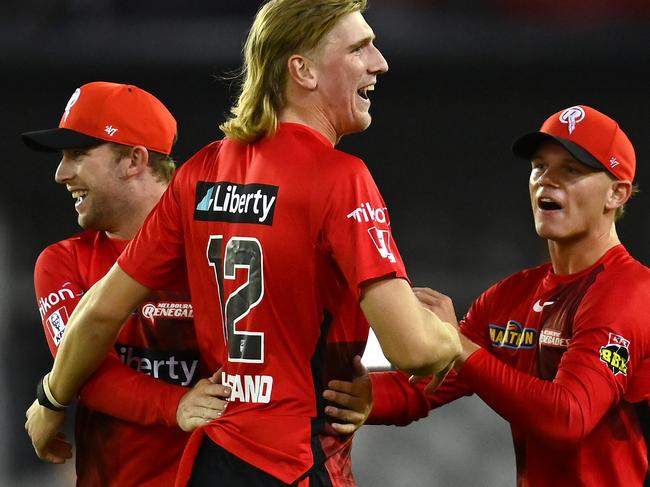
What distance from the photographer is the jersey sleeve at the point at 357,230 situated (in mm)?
1749

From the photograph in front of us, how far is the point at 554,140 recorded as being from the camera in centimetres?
242

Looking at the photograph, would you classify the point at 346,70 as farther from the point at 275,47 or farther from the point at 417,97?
the point at 417,97

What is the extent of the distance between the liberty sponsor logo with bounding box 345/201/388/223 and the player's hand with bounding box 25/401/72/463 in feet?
2.78

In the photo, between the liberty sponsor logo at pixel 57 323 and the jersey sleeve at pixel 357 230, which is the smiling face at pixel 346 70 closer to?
the jersey sleeve at pixel 357 230

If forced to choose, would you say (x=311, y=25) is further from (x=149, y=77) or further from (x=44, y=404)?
(x=149, y=77)

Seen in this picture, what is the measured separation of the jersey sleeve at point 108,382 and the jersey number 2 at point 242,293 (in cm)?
28

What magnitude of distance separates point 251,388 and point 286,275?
0.21 meters

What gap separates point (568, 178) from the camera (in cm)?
243

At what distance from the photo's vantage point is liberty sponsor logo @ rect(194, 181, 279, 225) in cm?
182

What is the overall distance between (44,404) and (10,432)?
7.47ft

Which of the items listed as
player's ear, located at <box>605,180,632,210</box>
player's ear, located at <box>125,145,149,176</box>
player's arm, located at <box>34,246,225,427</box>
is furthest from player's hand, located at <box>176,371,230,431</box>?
player's ear, located at <box>605,180,632,210</box>

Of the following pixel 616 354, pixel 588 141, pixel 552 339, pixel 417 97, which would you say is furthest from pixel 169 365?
pixel 417 97

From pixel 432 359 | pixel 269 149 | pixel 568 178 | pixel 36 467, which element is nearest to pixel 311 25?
pixel 269 149

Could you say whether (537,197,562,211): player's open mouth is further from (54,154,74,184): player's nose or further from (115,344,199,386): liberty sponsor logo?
(54,154,74,184): player's nose
